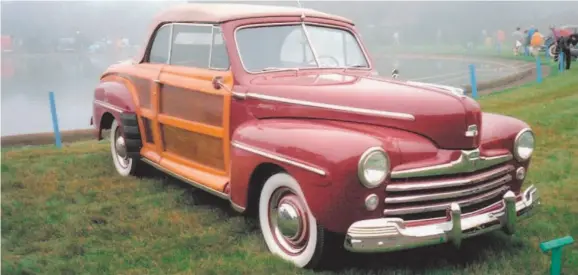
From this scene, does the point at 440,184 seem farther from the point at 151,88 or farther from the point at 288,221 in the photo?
the point at 151,88

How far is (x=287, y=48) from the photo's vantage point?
4680 mm

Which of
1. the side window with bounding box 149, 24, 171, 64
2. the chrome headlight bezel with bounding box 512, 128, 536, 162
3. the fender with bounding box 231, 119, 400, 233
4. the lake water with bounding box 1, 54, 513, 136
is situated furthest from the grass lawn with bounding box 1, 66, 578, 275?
the lake water with bounding box 1, 54, 513, 136

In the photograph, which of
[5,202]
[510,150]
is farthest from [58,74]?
[510,150]

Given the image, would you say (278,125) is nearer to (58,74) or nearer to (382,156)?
(382,156)

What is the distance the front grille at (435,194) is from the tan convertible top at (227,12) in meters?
1.99

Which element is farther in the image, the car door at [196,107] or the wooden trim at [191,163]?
the wooden trim at [191,163]

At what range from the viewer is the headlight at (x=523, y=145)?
4.03 m

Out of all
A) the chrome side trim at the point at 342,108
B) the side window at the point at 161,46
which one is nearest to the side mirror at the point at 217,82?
the chrome side trim at the point at 342,108

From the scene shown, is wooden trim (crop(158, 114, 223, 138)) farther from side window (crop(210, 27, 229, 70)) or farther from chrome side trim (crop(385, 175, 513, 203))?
chrome side trim (crop(385, 175, 513, 203))

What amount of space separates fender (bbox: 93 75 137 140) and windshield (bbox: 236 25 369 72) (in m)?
1.66

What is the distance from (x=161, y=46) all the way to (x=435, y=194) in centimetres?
323

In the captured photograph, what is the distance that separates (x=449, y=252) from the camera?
13.2ft

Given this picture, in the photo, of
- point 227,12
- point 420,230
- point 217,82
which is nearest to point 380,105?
point 420,230

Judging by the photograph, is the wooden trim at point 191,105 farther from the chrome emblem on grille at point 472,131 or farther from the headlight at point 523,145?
the headlight at point 523,145
